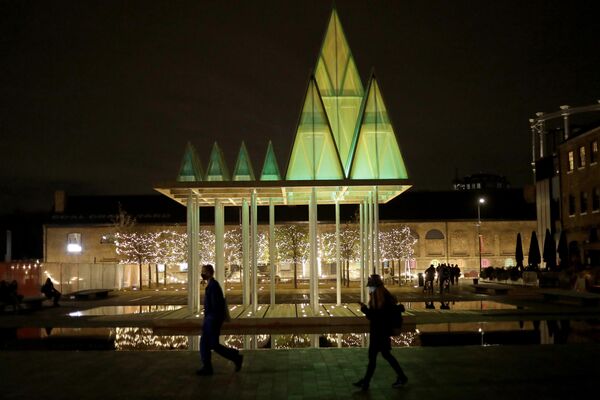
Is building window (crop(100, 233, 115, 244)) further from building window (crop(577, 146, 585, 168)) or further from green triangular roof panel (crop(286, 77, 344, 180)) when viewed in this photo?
green triangular roof panel (crop(286, 77, 344, 180))

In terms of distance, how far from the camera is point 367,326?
19.5 meters

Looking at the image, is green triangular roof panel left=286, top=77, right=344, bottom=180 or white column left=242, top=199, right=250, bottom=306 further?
white column left=242, top=199, right=250, bottom=306

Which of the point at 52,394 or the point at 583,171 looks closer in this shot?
the point at 52,394

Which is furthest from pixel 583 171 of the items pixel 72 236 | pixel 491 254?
pixel 72 236

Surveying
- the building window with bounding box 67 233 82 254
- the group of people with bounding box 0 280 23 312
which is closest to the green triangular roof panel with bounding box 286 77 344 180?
the group of people with bounding box 0 280 23 312

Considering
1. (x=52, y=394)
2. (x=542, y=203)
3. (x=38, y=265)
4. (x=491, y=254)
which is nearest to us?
(x=52, y=394)

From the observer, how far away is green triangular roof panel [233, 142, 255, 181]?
75.2 feet

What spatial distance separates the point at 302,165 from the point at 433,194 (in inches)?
2314

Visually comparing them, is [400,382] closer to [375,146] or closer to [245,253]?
[375,146]

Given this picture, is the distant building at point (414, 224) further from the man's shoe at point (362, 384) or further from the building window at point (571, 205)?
the man's shoe at point (362, 384)

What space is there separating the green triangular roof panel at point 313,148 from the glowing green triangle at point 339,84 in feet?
8.71

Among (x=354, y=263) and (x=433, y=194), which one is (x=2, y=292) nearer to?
(x=354, y=263)

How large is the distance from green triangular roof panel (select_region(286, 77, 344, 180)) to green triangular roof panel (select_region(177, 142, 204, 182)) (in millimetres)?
3037

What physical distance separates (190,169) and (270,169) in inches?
104
